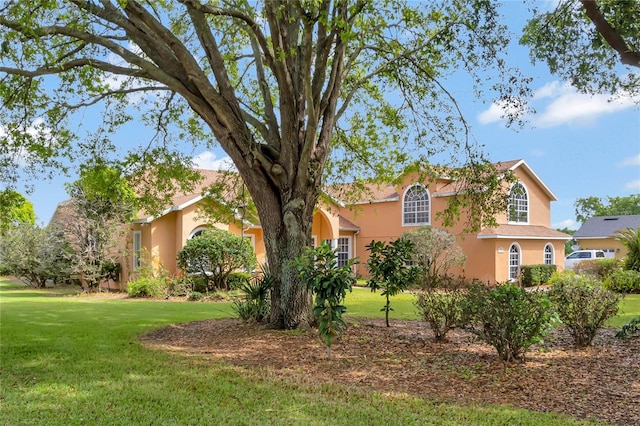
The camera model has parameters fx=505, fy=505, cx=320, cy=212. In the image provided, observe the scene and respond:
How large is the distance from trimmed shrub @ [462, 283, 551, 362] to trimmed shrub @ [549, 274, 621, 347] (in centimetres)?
124

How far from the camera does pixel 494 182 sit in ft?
35.3

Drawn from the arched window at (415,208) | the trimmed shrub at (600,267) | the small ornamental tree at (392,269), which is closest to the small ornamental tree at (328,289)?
the small ornamental tree at (392,269)

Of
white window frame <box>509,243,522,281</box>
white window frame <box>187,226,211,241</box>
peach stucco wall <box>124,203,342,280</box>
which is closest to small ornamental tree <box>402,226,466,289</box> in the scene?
peach stucco wall <box>124,203,342,280</box>

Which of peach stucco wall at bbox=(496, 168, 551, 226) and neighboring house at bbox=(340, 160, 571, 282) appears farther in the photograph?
peach stucco wall at bbox=(496, 168, 551, 226)

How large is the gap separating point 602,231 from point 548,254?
61.9ft

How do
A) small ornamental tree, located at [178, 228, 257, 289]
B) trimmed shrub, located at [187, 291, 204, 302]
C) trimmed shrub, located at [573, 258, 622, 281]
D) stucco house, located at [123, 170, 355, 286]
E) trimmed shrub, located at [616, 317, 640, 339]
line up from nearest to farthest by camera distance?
trimmed shrub, located at [616, 317, 640, 339]
trimmed shrub, located at [187, 291, 204, 302]
small ornamental tree, located at [178, 228, 257, 289]
stucco house, located at [123, 170, 355, 286]
trimmed shrub, located at [573, 258, 622, 281]

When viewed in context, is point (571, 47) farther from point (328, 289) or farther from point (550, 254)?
point (550, 254)

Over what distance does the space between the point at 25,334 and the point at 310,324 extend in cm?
596

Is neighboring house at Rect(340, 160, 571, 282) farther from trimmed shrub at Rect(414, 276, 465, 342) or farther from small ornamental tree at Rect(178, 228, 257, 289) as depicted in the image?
trimmed shrub at Rect(414, 276, 465, 342)

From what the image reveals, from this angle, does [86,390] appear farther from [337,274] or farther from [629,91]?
[629,91]

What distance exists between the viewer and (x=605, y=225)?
144ft

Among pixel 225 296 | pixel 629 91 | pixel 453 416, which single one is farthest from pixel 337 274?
pixel 225 296

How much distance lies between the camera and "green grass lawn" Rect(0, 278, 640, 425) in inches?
201

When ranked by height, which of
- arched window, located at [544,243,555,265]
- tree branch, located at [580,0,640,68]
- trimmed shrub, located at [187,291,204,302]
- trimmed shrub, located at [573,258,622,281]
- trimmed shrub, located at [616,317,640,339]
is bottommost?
trimmed shrub, located at [187,291,204,302]
